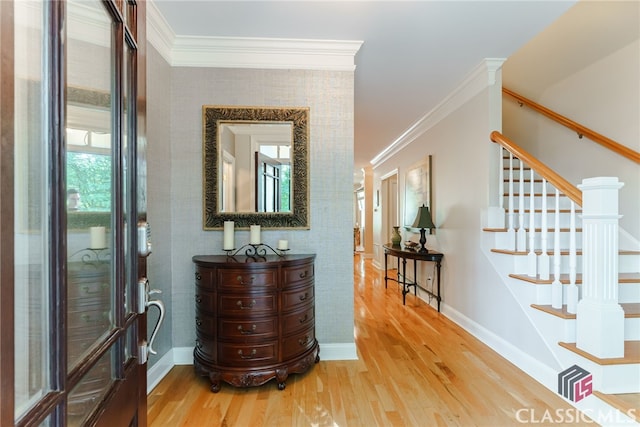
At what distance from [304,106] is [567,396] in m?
2.62

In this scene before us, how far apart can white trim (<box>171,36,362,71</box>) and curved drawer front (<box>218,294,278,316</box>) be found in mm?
1741

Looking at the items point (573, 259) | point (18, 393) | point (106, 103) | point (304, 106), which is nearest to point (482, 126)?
point (573, 259)

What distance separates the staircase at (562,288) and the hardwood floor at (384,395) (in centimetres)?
28

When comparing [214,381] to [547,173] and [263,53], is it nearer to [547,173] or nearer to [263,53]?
[263,53]

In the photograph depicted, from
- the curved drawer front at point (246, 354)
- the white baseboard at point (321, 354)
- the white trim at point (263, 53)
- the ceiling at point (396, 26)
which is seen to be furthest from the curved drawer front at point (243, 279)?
the ceiling at point (396, 26)

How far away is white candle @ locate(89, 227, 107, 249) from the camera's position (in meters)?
0.66

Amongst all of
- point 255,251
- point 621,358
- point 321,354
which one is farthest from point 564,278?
point 255,251

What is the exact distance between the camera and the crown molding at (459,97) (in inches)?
103

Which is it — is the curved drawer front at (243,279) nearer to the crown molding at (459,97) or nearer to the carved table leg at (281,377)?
the carved table leg at (281,377)

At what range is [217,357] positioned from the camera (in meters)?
1.93

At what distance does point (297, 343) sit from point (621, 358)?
1.91 meters

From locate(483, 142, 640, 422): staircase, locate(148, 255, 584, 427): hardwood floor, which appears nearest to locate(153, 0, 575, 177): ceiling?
locate(483, 142, 640, 422): staircase

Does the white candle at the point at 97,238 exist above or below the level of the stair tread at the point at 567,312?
above

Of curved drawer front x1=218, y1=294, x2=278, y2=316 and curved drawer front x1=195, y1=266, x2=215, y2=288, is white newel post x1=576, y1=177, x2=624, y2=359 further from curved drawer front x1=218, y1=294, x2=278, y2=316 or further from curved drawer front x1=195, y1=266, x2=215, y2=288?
curved drawer front x1=195, y1=266, x2=215, y2=288
